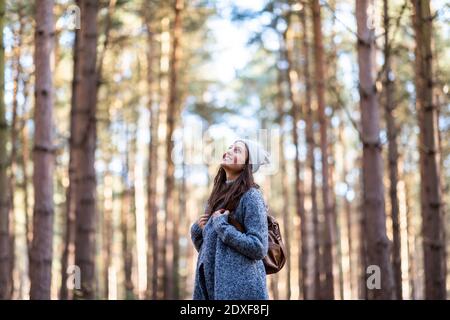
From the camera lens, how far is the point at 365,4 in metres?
6.95

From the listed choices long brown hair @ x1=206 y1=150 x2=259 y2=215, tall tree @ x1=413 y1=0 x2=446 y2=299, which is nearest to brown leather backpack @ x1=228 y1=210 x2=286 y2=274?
long brown hair @ x1=206 y1=150 x2=259 y2=215

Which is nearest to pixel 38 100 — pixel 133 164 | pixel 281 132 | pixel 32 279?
pixel 32 279

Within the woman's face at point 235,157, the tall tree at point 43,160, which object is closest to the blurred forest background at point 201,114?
the tall tree at point 43,160

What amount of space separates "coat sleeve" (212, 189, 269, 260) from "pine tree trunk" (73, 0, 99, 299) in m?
5.24

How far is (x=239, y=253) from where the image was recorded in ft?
12.7

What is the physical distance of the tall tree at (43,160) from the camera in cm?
663

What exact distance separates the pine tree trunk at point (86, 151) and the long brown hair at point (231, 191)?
196 inches

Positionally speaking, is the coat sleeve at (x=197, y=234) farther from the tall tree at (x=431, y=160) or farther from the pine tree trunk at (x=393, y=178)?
the pine tree trunk at (x=393, y=178)

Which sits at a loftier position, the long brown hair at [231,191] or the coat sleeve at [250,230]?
the long brown hair at [231,191]

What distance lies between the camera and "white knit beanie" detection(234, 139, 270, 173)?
412 centimetres
